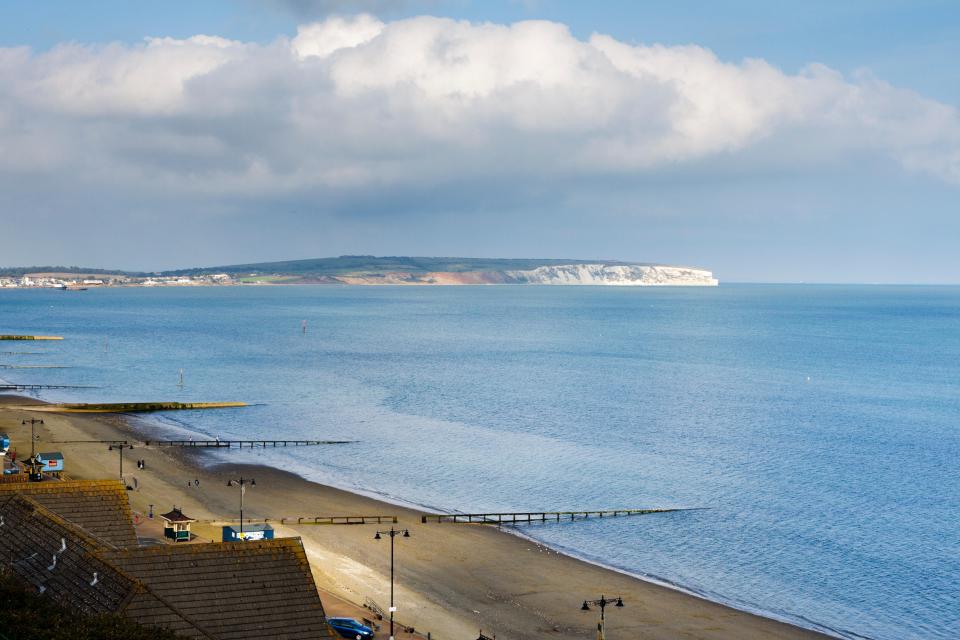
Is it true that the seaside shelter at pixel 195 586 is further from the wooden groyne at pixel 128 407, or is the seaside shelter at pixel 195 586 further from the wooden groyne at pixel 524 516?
the wooden groyne at pixel 128 407

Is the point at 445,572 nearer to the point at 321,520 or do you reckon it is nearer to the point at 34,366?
the point at 321,520

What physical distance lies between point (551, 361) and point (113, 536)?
412 ft

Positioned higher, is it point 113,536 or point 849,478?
point 113,536

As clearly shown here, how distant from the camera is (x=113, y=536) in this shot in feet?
105

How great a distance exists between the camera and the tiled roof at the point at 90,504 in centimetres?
3206

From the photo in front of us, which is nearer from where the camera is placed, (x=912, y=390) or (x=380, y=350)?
(x=912, y=390)

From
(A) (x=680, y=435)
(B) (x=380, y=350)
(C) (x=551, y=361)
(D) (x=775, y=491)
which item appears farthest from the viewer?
(B) (x=380, y=350)

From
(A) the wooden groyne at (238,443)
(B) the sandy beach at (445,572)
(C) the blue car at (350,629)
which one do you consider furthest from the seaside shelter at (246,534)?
(A) the wooden groyne at (238,443)

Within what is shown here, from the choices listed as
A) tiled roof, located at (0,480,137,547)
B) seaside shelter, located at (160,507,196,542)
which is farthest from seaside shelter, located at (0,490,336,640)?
seaside shelter, located at (160,507,196,542)

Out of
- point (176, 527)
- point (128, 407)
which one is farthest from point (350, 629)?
point (128, 407)

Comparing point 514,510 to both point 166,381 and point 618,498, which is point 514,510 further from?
point 166,381

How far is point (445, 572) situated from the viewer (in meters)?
49.0

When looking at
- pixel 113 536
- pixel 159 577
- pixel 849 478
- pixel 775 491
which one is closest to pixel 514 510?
pixel 775 491

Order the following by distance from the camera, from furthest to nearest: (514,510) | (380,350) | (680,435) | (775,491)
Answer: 1. (380,350)
2. (680,435)
3. (775,491)
4. (514,510)
